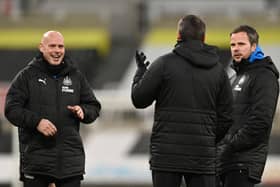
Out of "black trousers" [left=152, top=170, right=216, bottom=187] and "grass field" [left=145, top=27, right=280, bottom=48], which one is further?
"grass field" [left=145, top=27, right=280, bottom=48]

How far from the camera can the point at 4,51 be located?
15.3 m

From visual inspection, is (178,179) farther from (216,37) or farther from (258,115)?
(216,37)

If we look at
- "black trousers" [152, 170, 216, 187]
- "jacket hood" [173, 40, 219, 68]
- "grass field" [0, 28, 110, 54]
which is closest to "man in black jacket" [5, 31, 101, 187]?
"black trousers" [152, 170, 216, 187]

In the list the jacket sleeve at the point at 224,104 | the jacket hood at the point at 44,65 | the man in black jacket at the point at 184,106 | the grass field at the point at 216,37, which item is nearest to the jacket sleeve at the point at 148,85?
the man in black jacket at the point at 184,106

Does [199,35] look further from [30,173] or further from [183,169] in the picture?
[30,173]

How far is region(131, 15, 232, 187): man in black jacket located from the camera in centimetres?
488

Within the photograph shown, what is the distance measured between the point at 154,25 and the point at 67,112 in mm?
10804

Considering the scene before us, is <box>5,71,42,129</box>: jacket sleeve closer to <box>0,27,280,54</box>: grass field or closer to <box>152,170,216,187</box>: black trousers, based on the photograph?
<box>152,170,216,187</box>: black trousers

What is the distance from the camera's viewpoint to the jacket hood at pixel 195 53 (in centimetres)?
493

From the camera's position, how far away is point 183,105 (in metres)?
4.91

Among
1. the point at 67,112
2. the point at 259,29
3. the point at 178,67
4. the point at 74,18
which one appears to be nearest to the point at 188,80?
the point at 178,67

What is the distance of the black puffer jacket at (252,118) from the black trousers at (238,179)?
0.03 metres

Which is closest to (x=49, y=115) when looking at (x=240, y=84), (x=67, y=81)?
(x=67, y=81)

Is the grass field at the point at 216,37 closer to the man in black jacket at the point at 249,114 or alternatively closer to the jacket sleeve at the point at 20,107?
the man in black jacket at the point at 249,114
